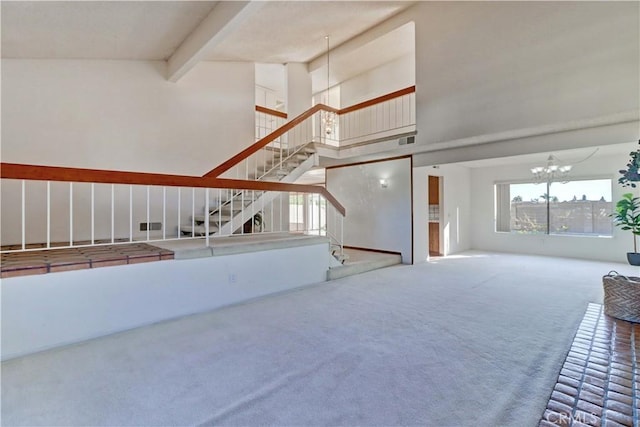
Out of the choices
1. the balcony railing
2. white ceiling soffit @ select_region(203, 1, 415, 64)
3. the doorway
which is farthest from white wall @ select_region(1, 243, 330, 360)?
the doorway

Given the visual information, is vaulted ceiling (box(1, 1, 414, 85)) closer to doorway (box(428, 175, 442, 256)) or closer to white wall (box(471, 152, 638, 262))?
doorway (box(428, 175, 442, 256))

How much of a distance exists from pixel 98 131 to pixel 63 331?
3315 millimetres

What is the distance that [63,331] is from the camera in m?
2.63

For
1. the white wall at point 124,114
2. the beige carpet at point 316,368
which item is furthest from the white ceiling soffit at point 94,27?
the beige carpet at point 316,368

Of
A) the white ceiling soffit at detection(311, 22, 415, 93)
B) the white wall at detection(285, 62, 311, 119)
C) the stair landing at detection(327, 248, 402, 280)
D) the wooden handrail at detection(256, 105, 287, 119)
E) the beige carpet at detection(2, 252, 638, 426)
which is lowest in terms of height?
the beige carpet at detection(2, 252, 638, 426)

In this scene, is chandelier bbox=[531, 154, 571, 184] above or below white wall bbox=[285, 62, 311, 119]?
below

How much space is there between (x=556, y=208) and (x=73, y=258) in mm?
9963

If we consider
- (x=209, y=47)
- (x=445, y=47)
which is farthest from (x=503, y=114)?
(x=209, y=47)

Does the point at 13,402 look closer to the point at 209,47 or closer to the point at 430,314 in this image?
the point at 430,314

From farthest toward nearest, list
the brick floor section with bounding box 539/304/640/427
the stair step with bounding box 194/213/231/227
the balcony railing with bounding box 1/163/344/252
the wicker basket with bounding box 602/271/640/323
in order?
1. the stair step with bounding box 194/213/231/227
2. the balcony railing with bounding box 1/163/344/252
3. the wicker basket with bounding box 602/271/640/323
4. the brick floor section with bounding box 539/304/640/427

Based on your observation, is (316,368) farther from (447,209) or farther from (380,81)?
(380,81)

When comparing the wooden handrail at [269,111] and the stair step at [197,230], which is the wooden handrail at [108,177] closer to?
the stair step at [197,230]

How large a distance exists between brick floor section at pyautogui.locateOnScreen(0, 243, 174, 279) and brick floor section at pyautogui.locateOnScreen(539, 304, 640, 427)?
138 inches

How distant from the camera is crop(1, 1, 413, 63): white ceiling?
11.0ft
